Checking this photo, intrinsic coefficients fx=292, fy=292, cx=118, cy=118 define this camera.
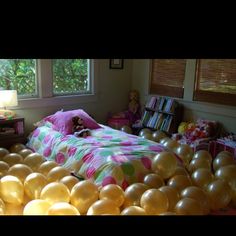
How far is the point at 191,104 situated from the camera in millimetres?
4414

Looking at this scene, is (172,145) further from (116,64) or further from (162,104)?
(116,64)

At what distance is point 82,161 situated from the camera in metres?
3.04

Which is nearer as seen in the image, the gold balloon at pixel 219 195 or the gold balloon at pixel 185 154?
the gold balloon at pixel 219 195

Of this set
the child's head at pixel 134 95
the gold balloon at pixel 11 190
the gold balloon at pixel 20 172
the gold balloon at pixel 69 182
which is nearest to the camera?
the gold balloon at pixel 11 190

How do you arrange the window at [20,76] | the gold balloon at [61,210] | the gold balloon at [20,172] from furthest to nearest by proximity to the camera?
1. the window at [20,76]
2. the gold balloon at [20,172]
3. the gold balloon at [61,210]

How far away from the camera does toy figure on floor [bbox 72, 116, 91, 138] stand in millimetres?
3655

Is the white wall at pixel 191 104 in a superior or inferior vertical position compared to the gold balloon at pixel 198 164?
superior

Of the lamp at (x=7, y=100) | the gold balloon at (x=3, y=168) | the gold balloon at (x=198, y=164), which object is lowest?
the gold balloon at (x=198, y=164)

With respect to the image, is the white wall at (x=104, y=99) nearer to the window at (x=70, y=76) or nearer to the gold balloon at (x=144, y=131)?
the window at (x=70, y=76)

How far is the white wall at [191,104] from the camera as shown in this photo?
3978 millimetres

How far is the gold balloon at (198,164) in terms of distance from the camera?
3.01 meters

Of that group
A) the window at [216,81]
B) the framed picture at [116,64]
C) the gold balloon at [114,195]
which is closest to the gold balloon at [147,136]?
the window at [216,81]

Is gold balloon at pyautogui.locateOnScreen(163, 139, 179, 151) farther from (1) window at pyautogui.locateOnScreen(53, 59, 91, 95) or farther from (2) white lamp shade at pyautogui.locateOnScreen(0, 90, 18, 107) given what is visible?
(2) white lamp shade at pyautogui.locateOnScreen(0, 90, 18, 107)

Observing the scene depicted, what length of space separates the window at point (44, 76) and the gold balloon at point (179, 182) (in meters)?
2.54
